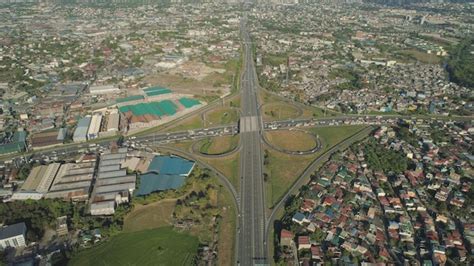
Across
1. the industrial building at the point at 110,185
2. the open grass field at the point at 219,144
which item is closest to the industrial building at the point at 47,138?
the industrial building at the point at 110,185

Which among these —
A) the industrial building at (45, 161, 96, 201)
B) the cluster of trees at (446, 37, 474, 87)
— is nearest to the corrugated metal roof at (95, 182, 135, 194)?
the industrial building at (45, 161, 96, 201)

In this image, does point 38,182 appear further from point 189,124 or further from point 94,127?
point 189,124

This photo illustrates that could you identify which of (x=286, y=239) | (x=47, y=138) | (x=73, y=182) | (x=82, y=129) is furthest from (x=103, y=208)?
(x=47, y=138)

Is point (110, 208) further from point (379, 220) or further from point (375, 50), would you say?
point (375, 50)

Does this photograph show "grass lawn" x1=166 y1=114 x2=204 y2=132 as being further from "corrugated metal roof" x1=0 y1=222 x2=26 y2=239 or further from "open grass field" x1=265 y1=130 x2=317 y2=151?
"corrugated metal roof" x1=0 y1=222 x2=26 y2=239

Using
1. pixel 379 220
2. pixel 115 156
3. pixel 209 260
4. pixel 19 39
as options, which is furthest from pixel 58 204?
pixel 19 39
